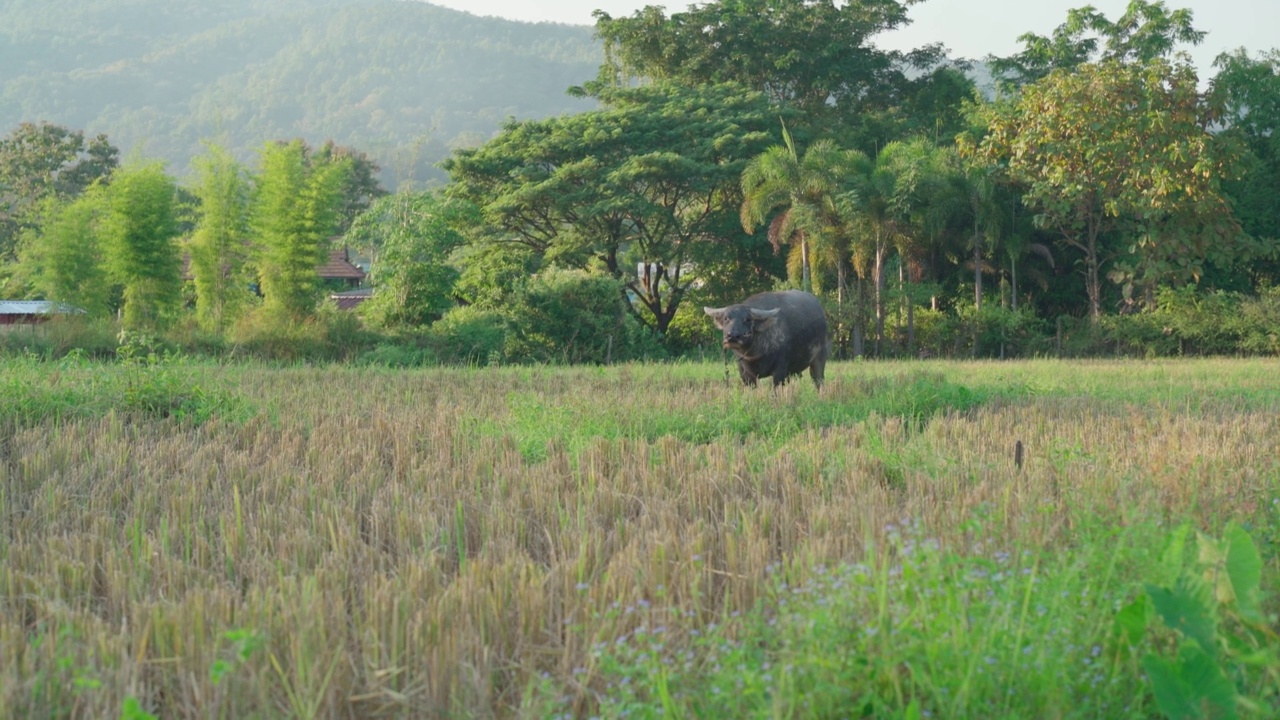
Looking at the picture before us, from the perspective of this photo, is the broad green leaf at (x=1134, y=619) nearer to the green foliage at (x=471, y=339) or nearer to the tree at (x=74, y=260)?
the green foliage at (x=471, y=339)

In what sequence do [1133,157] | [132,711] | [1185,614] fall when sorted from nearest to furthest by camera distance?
[132,711] → [1185,614] → [1133,157]

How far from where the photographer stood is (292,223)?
1708cm

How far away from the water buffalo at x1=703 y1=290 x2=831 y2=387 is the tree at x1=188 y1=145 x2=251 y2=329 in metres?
11.4

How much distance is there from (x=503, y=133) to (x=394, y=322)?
6.35 m

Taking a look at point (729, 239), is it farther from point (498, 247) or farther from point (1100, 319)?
point (1100, 319)

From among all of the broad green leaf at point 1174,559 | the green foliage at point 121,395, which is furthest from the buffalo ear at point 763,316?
the broad green leaf at point 1174,559

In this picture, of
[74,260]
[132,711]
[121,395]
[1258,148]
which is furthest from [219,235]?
[1258,148]

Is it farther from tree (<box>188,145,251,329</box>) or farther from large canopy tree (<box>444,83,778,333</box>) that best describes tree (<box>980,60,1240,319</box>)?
tree (<box>188,145,251,329</box>)

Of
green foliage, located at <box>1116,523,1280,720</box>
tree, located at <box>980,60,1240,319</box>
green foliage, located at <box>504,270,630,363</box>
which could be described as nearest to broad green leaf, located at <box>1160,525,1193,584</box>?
green foliage, located at <box>1116,523,1280,720</box>

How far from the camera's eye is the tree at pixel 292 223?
55.9 ft

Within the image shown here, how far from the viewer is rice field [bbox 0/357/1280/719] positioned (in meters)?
2.26

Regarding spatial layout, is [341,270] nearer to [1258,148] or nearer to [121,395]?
[1258,148]

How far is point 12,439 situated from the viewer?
18.8ft

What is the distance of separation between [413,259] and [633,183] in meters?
5.02
